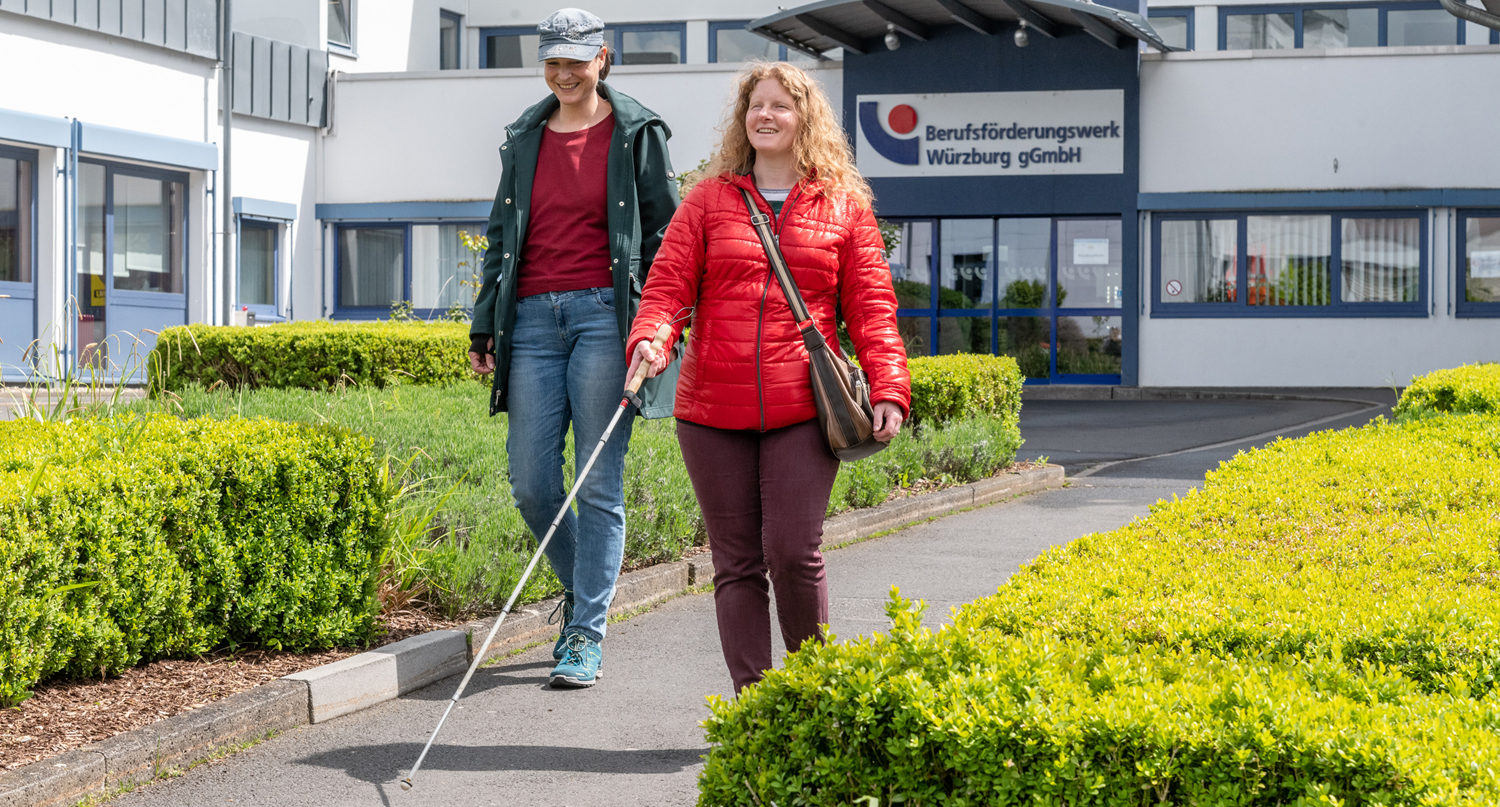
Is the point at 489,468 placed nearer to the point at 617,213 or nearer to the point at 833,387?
the point at 617,213

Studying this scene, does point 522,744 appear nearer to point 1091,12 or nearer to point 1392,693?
point 1392,693

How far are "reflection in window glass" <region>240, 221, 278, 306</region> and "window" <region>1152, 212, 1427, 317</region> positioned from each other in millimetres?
13498

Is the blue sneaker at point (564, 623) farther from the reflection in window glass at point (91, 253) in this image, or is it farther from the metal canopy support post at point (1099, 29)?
the metal canopy support post at point (1099, 29)

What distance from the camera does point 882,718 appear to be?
2504 mm

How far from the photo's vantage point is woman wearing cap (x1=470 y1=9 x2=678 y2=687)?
4.84 metres

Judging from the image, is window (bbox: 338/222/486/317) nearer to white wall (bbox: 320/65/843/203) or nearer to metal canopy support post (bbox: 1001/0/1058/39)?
white wall (bbox: 320/65/843/203)

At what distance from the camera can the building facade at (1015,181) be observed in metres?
21.0

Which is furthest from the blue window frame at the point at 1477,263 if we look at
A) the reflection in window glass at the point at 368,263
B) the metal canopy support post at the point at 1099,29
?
the reflection in window glass at the point at 368,263

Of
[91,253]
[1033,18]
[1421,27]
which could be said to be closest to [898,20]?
[1033,18]

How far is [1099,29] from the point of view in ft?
70.8

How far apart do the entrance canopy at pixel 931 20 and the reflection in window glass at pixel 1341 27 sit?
6.39 m

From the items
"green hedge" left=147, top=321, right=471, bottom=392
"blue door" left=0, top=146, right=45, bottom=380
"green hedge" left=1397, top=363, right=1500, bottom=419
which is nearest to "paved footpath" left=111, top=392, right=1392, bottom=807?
"green hedge" left=1397, top=363, right=1500, bottom=419

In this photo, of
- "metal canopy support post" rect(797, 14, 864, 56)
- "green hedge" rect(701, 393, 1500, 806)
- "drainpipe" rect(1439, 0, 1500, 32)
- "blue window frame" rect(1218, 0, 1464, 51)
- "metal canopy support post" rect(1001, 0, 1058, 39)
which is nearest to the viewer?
"green hedge" rect(701, 393, 1500, 806)

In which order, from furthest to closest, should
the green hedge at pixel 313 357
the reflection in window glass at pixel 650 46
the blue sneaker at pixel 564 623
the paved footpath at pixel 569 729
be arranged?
the reflection in window glass at pixel 650 46 → the green hedge at pixel 313 357 → the blue sneaker at pixel 564 623 → the paved footpath at pixel 569 729
